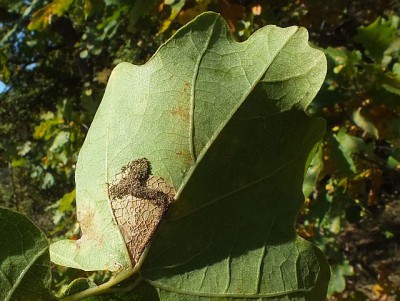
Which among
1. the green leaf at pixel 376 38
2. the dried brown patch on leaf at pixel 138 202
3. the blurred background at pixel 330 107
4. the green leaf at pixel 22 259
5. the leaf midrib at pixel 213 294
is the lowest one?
the blurred background at pixel 330 107

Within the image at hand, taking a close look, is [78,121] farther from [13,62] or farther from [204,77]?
[13,62]

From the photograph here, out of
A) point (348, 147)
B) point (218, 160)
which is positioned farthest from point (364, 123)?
point (218, 160)

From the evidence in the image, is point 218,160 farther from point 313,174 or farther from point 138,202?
point 313,174

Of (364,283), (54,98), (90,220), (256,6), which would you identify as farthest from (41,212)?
(90,220)

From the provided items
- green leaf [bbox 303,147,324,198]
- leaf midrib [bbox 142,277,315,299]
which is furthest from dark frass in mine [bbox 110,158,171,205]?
green leaf [bbox 303,147,324,198]

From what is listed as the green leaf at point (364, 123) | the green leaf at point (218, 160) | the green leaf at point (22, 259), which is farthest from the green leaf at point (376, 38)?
the green leaf at point (22, 259)

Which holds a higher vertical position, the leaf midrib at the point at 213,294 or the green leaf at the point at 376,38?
the leaf midrib at the point at 213,294

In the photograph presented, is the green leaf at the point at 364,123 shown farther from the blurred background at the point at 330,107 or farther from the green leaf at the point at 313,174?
the green leaf at the point at 313,174

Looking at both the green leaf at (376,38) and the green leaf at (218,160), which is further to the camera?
the green leaf at (376,38)
